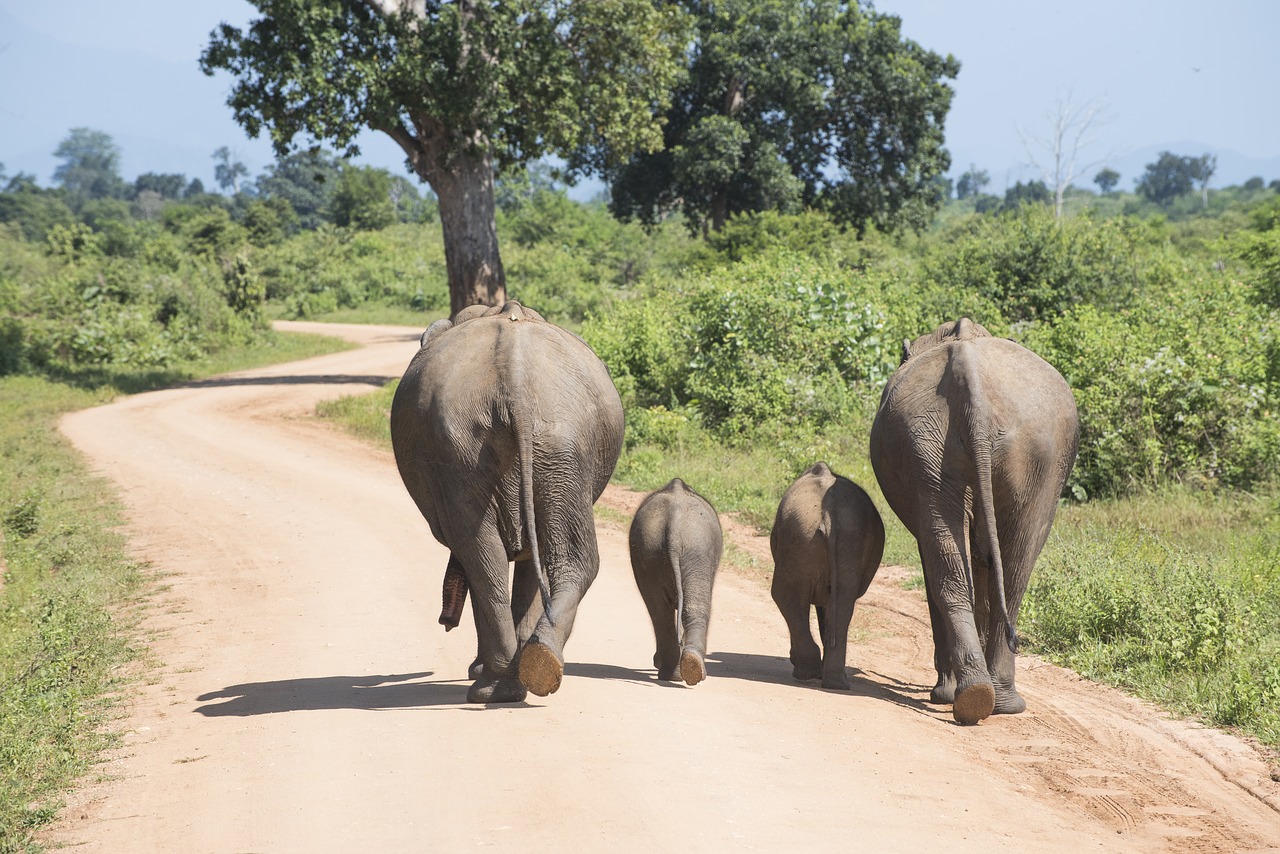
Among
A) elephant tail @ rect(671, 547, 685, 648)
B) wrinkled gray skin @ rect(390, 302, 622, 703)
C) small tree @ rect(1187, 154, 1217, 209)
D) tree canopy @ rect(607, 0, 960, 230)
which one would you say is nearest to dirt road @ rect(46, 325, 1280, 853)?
elephant tail @ rect(671, 547, 685, 648)

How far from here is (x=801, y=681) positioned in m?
7.07

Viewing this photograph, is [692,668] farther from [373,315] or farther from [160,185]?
[160,185]

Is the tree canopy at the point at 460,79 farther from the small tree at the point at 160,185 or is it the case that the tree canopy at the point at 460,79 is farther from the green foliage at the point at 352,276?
the small tree at the point at 160,185

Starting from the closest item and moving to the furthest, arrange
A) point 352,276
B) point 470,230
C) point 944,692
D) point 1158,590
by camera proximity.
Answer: point 944,692
point 1158,590
point 470,230
point 352,276

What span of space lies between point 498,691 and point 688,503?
1.60 metres

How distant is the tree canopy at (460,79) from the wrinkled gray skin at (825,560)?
15259mm

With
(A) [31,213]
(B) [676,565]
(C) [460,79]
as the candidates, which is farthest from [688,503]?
(A) [31,213]

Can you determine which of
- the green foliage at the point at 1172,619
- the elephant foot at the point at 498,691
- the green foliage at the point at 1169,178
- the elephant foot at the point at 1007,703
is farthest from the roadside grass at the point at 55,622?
the green foliage at the point at 1169,178

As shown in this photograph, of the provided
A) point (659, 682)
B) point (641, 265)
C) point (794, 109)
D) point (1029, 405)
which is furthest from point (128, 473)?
point (641, 265)

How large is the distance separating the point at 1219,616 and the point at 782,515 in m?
2.92

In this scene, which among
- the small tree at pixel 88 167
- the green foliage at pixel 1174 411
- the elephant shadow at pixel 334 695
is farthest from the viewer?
the small tree at pixel 88 167

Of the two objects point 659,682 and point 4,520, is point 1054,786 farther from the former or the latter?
point 4,520

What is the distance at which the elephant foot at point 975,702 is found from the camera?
5.98m

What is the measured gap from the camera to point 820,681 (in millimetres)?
6984
